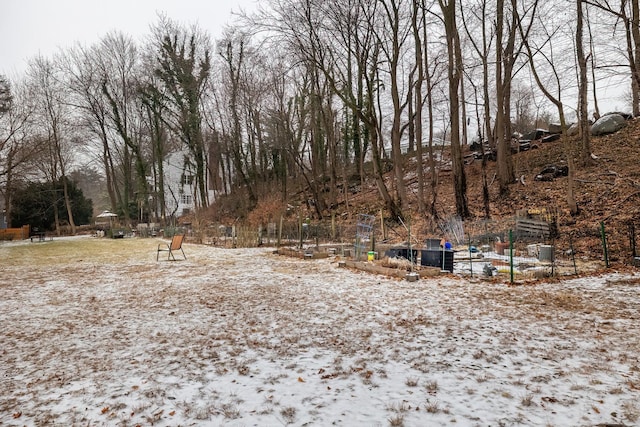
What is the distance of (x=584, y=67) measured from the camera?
13117mm

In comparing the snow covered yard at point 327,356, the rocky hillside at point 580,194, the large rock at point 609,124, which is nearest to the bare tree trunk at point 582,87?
the rocky hillside at point 580,194

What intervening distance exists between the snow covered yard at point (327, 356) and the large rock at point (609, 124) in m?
15.3

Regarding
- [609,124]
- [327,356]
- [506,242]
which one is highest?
[609,124]

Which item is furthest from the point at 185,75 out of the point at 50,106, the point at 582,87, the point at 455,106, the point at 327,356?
the point at 327,356

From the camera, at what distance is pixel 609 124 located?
1828 cm

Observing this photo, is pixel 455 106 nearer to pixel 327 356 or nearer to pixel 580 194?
pixel 580 194

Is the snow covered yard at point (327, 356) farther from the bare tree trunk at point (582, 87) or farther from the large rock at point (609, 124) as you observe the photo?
the large rock at point (609, 124)

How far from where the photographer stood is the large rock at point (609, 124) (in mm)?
18109

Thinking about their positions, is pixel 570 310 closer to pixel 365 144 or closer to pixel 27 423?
pixel 27 423

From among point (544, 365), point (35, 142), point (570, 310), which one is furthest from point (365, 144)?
point (544, 365)

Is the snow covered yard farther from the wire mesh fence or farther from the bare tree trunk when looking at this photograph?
the bare tree trunk

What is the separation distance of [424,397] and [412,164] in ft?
89.1

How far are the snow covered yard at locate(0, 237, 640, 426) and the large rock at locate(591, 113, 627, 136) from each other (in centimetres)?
1534

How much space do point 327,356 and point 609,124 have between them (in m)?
21.4
